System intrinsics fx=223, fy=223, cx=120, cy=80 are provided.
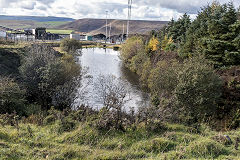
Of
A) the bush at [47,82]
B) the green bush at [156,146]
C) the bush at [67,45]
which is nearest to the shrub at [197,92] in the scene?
the green bush at [156,146]

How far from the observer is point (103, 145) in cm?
766

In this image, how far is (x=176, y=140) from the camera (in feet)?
26.8

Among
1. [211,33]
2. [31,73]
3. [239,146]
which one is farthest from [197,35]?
[239,146]

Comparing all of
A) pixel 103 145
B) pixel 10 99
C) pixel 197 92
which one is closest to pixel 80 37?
pixel 10 99

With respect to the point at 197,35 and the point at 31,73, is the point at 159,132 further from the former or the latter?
the point at 197,35

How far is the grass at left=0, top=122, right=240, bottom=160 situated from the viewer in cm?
668

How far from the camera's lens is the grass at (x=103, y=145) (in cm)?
668

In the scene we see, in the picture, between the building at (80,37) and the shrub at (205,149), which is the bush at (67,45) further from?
the building at (80,37)

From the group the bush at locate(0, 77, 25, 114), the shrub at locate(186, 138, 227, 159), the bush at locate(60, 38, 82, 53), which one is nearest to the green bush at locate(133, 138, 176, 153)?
the shrub at locate(186, 138, 227, 159)

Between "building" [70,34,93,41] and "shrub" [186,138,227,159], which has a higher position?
"building" [70,34,93,41]

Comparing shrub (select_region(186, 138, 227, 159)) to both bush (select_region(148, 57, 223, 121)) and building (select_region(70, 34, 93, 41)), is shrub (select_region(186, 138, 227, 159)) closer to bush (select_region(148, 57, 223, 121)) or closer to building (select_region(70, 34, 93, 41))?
bush (select_region(148, 57, 223, 121))

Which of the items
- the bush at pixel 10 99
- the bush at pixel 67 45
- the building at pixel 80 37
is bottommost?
the bush at pixel 10 99

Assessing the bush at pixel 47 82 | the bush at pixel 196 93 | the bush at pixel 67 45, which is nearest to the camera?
the bush at pixel 196 93

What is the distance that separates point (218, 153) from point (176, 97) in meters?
7.87
